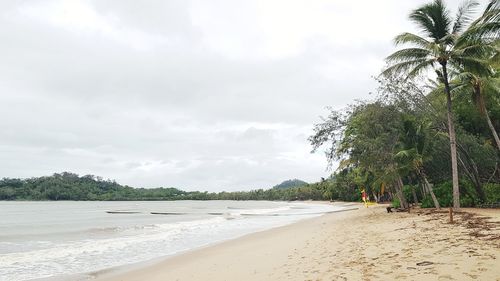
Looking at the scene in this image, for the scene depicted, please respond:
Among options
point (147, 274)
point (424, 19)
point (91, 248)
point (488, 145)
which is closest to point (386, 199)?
point (488, 145)

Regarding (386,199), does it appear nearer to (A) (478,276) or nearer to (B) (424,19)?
(B) (424,19)

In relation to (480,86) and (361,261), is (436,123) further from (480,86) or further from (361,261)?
(361,261)

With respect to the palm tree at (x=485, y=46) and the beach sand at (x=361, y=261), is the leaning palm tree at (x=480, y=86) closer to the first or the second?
the palm tree at (x=485, y=46)

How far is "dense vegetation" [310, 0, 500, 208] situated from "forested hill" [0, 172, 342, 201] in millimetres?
94234

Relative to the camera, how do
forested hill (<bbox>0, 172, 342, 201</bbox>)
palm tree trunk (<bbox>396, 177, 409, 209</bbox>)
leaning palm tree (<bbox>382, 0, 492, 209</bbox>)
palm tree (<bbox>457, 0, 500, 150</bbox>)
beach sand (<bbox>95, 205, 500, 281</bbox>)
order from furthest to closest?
forested hill (<bbox>0, 172, 342, 201</bbox>), palm tree trunk (<bbox>396, 177, 409, 209</bbox>), leaning palm tree (<bbox>382, 0, 492, 209</bbox>), palm tree (<bbox>457, 0, 500, 150</bbox>), beach sand (<bbox>95, 205, 500, 281</bbox>)

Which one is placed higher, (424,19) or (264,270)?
(424,19)

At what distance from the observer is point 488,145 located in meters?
24.7

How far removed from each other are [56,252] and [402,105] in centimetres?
2052

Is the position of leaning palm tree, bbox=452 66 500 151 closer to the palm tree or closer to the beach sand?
the palm tree

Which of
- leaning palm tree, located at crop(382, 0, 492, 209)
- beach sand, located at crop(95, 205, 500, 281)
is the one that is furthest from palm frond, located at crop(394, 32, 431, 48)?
beach sand, located at crop(95, 205, 500, 281)

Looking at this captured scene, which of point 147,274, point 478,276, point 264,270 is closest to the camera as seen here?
point 478,276

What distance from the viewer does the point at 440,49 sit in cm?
1764

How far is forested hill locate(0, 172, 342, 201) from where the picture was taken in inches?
5633

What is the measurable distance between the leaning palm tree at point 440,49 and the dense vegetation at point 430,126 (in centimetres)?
4
